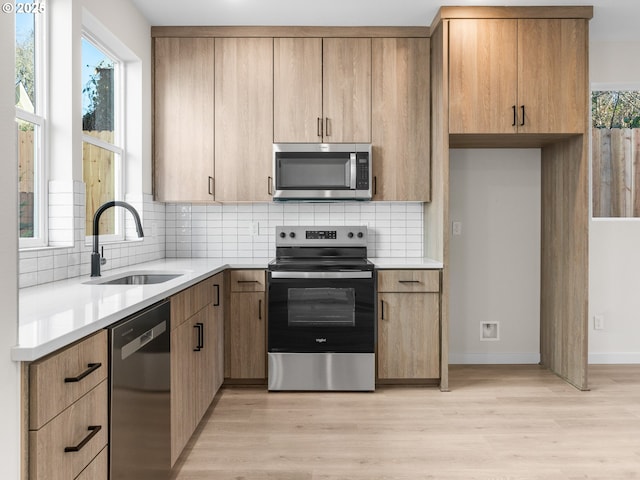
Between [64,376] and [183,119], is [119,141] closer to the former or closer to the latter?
[183,119]

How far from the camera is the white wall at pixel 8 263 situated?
3.63ft

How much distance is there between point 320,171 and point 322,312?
1.02 m

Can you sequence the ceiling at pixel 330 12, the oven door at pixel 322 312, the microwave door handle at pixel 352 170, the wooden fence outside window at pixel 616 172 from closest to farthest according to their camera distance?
the ceiling at pixel 330 12, the oven door at pixel 322 312, the microwave door handle at pixel 352 170, the wooden fence outside window at pixel 616 172

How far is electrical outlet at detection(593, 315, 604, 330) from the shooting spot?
4086 mm

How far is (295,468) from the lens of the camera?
239 centimetres

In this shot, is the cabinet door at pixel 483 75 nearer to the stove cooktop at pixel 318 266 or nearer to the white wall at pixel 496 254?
the white wall at pixel 496 254

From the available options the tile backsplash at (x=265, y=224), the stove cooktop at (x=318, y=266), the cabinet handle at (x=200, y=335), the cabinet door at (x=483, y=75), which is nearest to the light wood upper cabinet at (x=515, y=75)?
the cabinet door at (x=483, y=75)

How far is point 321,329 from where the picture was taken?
345cm

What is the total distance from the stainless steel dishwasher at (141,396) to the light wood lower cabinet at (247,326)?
4.46 ft

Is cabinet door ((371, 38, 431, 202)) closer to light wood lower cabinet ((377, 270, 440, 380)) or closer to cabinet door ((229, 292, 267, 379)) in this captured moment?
light wood lower cabinet ((377, 270, 440, 380))

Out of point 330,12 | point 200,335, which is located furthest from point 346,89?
point 200,335

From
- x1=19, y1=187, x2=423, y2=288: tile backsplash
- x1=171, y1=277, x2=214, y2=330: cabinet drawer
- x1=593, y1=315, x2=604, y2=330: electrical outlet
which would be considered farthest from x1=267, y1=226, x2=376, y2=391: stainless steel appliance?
x1=593, y1=315, x2=604, y2=330: electrical outlet

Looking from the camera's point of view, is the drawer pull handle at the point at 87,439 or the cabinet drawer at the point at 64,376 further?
the drawer pull handle at the point at 87,439

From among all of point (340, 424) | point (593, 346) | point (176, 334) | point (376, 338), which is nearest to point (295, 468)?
A: point (340, 424)
